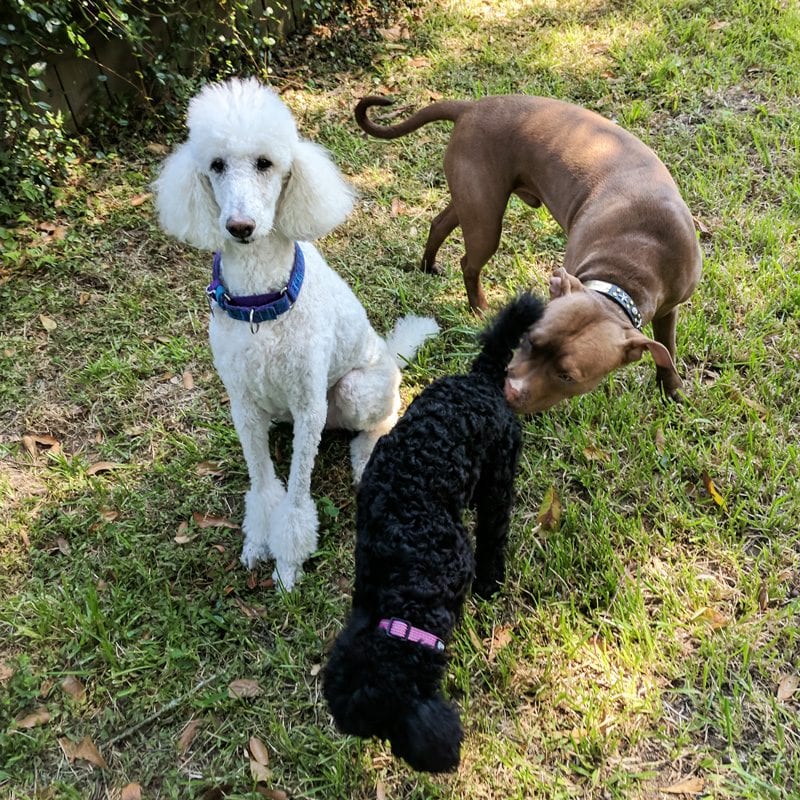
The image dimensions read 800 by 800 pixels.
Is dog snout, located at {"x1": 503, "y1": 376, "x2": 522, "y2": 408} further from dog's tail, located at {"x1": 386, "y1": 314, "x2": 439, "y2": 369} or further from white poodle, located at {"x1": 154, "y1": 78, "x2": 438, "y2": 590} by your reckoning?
dog's tail, located at {"x1": 386, "y1": 314, "x2": 439, "y2": 369}

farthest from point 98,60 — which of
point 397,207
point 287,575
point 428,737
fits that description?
point 428,737

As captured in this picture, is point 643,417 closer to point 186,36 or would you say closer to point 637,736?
point 637,736

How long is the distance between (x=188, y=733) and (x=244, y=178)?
1835mm

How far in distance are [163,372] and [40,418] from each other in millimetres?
609

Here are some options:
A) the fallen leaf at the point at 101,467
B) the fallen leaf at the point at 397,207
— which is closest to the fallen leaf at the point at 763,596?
the fallen leaf at the point at 101,467

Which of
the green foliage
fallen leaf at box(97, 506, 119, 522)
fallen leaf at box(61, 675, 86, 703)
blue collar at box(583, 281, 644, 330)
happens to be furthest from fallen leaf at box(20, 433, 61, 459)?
blue collar at box(583, 281, 644, 330)

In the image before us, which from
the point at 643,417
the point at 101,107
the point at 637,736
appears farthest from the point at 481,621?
the point at 101,107

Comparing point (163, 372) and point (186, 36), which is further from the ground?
point (186, 36)

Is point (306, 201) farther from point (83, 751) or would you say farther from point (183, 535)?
point (83, 751)

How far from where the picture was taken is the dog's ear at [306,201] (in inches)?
87.2

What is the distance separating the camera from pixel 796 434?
110 inches

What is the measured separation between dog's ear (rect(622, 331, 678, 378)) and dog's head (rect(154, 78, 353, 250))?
117cm

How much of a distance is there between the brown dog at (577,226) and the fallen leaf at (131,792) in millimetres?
1765

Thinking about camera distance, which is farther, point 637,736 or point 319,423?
point 319,423
